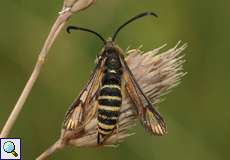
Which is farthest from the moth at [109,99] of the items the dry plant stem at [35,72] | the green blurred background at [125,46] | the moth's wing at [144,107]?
the green blurred background at [125,46]

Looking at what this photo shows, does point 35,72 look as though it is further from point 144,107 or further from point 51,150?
point 144,107

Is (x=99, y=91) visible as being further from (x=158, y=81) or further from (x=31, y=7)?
(x=31, y=7)

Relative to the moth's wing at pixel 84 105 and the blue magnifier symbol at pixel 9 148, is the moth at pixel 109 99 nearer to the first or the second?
the moth's wing at pixel 84 105

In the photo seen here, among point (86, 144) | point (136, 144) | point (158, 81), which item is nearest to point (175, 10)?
point (136, 144)

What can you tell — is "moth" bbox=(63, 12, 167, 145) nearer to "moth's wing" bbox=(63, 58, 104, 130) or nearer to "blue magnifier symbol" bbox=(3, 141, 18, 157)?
"moth's wing" bbox=(63, 58, 104, 130)

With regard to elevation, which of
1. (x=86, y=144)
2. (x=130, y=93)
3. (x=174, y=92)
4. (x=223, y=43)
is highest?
(x=223, y=43)
